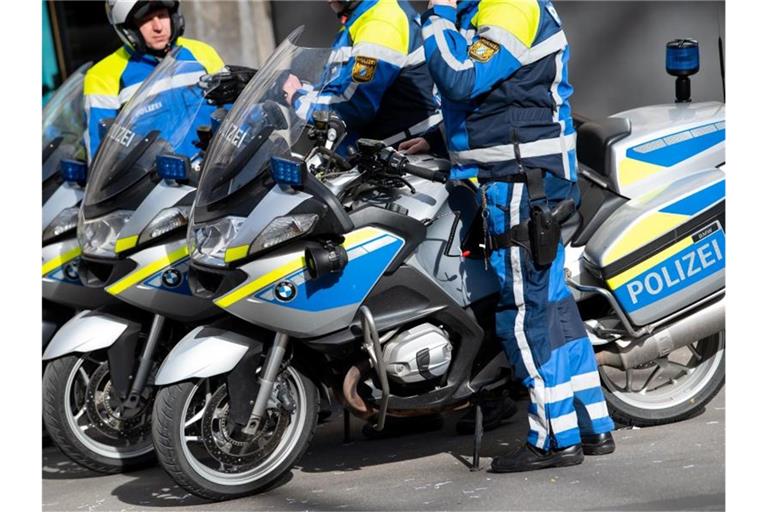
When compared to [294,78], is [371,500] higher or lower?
lower

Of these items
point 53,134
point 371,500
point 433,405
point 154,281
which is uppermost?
point 53,134

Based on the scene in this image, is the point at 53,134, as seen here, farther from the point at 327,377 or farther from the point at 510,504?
the point at 510,504

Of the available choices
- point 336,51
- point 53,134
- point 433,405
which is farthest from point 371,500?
point 53,134

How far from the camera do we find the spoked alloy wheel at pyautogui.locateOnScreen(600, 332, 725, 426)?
532 centimetres

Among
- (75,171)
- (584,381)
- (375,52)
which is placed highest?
(375,52)

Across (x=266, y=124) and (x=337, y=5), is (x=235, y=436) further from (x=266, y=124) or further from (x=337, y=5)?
(x=337, y=5)

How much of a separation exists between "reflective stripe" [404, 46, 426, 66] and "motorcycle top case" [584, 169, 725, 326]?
1.01m

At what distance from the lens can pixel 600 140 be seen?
5.33 metres

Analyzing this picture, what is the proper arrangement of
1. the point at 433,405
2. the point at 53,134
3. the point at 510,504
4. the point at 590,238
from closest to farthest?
the point at 510,504 < the point at 433,405 < the point at 590,238 < the point at 53,134

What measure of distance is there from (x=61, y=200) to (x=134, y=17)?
86cm

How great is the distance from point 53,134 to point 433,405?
8.64 ft

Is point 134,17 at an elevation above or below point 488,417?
above

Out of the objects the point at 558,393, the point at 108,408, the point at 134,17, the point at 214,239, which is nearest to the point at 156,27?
the point at 134,17

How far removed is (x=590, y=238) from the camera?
17.0 feet
